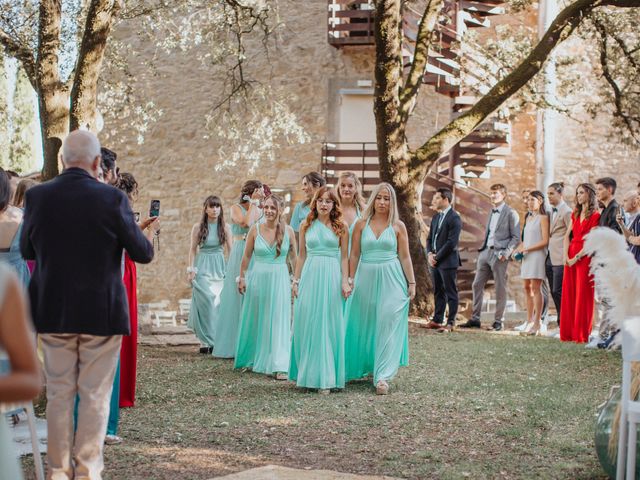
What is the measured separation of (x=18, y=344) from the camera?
6.80ft

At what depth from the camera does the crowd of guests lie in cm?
1173

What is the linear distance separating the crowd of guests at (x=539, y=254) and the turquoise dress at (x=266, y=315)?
13.8ft

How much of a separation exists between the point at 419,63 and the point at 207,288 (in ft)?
19.4

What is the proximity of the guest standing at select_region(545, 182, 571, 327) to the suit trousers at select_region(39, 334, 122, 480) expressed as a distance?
9465mm

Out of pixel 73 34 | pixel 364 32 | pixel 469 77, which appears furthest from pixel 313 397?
pixel 364 32

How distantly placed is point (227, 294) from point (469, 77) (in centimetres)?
968

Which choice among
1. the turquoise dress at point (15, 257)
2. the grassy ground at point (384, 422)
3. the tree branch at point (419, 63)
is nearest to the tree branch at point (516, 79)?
the tree branch at point (419, 63)

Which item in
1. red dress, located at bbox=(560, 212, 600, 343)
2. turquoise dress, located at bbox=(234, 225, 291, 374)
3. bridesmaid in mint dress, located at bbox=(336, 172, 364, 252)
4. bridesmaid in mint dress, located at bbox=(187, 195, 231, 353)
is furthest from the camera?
red dress, located at bbox=(560, 212, 600, 343)

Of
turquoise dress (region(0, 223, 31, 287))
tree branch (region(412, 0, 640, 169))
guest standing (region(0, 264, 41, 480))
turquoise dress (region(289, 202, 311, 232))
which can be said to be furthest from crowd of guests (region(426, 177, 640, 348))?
guest standing (region(0, 264, 41, 480))

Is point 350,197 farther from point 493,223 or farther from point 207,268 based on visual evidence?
point 493,223

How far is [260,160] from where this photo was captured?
70.7ft

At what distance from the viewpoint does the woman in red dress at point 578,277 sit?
1166cm

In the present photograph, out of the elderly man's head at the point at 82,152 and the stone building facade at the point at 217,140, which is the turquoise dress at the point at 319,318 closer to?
the elderly man's head at the point at 82,152

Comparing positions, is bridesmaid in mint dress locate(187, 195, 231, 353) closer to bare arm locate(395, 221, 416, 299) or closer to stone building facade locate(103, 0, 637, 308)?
bare arm locate(395, 221, 416, 299)
